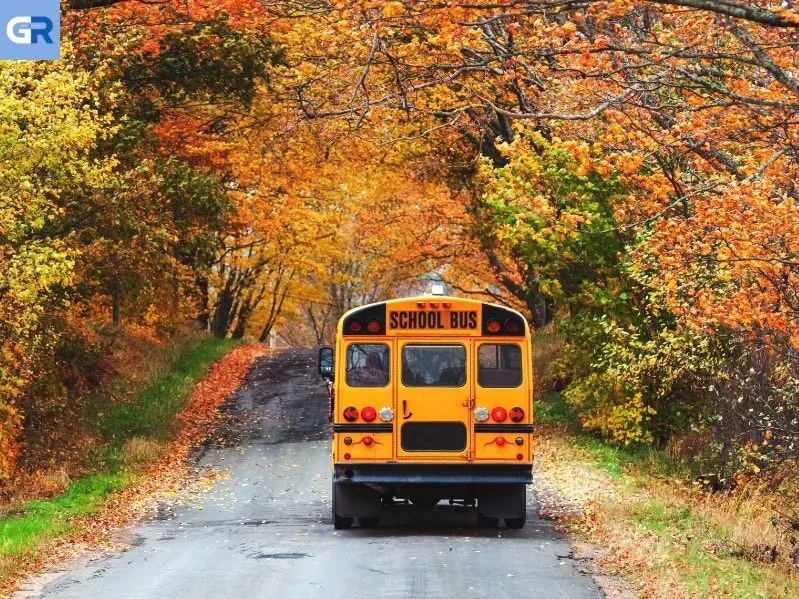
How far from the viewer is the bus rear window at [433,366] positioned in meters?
15.6

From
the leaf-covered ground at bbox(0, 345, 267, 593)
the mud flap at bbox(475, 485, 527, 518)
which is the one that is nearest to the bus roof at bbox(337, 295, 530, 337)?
the mud flap at bbox(475, 485, 527, 518)

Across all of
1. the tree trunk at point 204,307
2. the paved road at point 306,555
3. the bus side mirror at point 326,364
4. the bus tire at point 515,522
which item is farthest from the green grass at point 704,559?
the tree trunk at point 204,307

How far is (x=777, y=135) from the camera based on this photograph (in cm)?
1360

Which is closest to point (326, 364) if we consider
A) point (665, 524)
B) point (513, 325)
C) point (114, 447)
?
point (513, 325)

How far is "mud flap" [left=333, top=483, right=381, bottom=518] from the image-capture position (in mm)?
15703

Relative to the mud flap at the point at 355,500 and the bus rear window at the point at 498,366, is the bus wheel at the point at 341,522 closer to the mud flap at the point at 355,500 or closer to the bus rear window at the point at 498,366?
the mud flap at the point at 355,500

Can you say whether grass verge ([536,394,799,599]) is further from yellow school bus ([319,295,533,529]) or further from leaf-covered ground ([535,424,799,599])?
yellow school bus ([319,295,533,529])

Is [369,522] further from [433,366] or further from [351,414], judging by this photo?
[433,366]

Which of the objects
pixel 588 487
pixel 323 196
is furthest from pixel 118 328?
pixel 588 487

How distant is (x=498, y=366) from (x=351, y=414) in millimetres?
1842

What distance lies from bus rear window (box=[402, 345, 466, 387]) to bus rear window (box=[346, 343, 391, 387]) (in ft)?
0.75

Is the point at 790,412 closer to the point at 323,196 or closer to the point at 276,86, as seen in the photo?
the point at 276,86

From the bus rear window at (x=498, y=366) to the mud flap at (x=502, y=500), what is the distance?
1246mm

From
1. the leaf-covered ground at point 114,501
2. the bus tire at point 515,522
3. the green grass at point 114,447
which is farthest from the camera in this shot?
the bus tire at point 515,522
